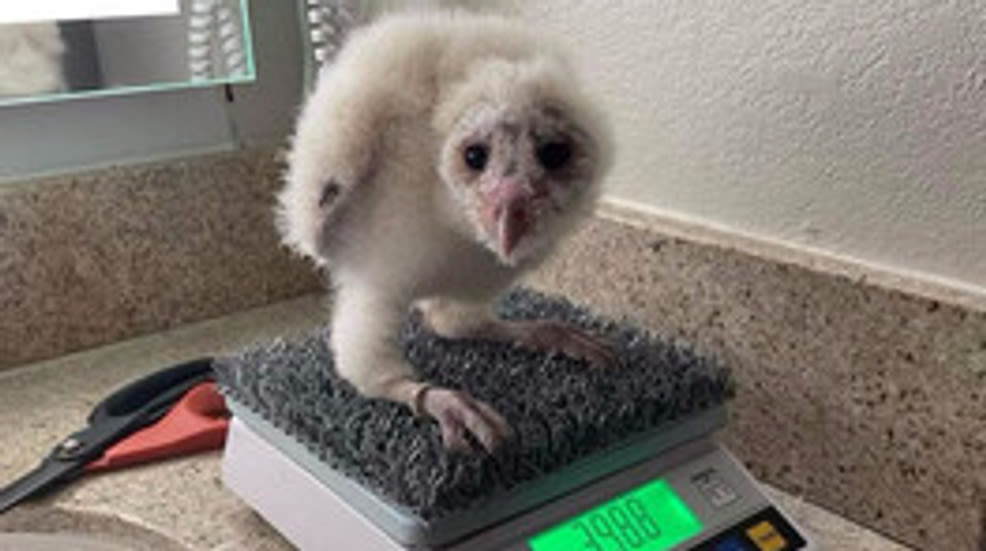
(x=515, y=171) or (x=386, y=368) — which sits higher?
(x=515, y=171)

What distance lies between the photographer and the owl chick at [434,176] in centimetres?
36

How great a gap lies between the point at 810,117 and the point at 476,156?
→ 0.69 ft

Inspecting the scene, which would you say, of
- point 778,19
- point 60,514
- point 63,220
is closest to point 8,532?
point 60,514

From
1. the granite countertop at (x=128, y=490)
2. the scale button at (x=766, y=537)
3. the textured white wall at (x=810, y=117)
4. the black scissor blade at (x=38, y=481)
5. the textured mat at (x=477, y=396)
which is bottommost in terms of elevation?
the granite countertop at (x=128, y=490)

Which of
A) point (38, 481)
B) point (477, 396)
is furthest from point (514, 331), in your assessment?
point (38, 481)

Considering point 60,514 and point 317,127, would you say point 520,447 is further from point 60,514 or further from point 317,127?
point 60,514

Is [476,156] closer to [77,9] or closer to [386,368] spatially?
[386,368]

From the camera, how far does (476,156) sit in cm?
37

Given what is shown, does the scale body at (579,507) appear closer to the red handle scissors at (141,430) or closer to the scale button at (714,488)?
the scale button at (714,488)

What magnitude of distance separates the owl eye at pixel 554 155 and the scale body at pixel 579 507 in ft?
0.44

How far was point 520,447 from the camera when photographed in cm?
40

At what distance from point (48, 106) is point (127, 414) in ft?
0.82

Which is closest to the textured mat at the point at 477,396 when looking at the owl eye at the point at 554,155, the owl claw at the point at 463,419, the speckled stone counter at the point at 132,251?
the owl claw at the point at 463,419

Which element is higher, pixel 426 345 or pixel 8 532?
pixel 426 345
